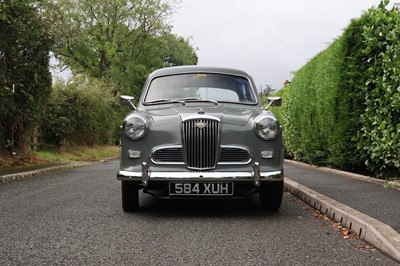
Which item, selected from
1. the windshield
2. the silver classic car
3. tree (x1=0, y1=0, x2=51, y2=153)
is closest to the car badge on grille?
the silver classic car

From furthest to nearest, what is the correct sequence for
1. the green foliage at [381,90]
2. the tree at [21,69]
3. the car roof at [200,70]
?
1. the tree at [21,69]
2. the green foliage at [381,90]
3. the car roof at [200,70]

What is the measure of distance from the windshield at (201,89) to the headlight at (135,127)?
104 cm

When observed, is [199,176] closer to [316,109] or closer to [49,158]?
[316,109]

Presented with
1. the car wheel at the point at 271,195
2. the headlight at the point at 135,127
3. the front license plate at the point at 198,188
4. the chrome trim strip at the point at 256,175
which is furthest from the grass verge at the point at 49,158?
the chrome trim strip at the point at 256,175

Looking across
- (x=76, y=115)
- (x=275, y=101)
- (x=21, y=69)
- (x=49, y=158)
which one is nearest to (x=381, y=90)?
(x=275, y=101)

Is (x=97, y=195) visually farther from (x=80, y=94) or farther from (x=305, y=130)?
(x=80, y=94)

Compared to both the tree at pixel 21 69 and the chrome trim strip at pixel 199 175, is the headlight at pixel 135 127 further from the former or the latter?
the tree at pixel 21 69

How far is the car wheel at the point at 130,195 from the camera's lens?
17.5 feet

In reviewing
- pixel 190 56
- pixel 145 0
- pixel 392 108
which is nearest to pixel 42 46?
pixel 392 108

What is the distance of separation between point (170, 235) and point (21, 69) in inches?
390

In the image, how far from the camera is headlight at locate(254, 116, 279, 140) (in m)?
5.26

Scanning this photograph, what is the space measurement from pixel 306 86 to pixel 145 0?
27.9 m

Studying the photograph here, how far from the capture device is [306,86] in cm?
1334

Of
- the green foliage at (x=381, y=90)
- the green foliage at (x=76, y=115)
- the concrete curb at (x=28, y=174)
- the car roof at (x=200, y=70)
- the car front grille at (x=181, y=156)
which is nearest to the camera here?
the car front grille at (x=181, y=156)
